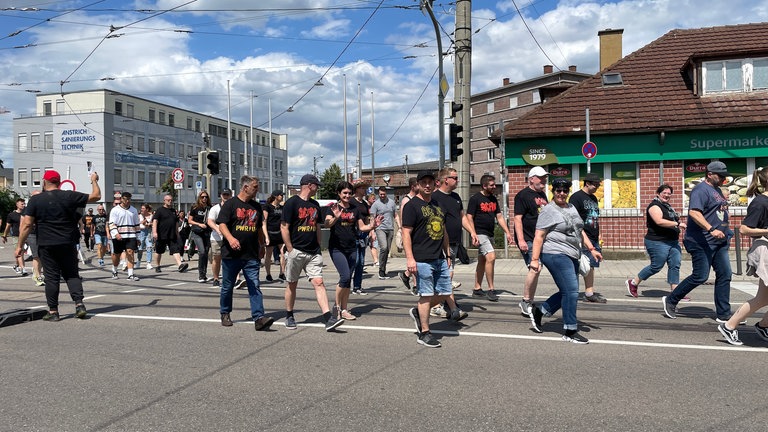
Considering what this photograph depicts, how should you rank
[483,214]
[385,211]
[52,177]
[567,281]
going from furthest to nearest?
[385,211] < [483,214] < [52,177] < [567,281]

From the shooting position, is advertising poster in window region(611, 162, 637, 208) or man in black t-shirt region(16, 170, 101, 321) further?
advertising poster in window region(611, 162, 637, 208)

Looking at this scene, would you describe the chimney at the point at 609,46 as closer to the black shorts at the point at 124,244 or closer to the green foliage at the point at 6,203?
the black shorts at the point at 124,244

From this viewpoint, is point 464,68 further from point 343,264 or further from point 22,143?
point 22,143

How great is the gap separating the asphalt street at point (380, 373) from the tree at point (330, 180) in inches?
Result: 2258

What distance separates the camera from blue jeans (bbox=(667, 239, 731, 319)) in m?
6.95

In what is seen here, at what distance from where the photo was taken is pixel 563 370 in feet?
17.1

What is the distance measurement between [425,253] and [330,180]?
209ft

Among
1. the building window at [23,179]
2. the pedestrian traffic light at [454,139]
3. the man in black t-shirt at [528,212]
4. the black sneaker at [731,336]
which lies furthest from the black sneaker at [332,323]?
the building window at [23,179]

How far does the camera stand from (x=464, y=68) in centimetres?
1588

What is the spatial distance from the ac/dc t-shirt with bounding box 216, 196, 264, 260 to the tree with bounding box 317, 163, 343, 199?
57.3 m

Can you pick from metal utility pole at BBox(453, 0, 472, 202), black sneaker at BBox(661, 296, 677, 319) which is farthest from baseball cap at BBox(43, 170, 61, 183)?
metal utility pole at BBox(453, 0, 472, 202)

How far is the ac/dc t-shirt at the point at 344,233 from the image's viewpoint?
7891mm

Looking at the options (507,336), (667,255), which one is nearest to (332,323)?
(507,336)

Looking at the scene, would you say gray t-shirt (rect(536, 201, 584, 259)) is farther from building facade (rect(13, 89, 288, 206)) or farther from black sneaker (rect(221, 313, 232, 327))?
building facade (rect(13, 89, 288, 206))
